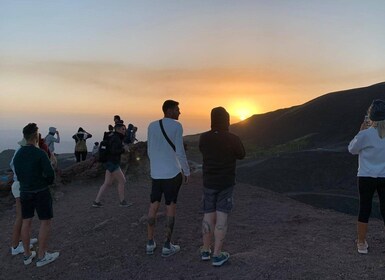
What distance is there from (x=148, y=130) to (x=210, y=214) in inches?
66.2

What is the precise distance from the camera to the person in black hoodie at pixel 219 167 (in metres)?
6.12

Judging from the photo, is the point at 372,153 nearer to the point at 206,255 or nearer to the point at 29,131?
the point at 206,255

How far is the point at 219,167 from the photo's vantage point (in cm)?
614

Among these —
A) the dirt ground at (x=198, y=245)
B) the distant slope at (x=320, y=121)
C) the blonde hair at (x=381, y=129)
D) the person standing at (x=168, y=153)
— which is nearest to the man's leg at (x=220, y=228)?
the dirt ground at (x=198, y=245)

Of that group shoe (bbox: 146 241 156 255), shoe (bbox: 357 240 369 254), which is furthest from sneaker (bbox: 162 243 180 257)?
shoe (bbox: 357 240 369 254)

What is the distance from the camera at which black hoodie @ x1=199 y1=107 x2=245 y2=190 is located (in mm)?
6105

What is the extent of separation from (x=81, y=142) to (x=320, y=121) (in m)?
29.0

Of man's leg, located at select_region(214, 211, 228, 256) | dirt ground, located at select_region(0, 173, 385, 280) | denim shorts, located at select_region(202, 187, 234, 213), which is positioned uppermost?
denim shorts, located at select_region(202, 187, 234, 213)

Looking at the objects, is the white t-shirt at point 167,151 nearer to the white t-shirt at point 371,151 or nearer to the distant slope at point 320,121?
the white t-shirt at point 371,151

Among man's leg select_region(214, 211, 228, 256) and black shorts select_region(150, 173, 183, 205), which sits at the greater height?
black shorts select_region(150, 173, 183, 205)

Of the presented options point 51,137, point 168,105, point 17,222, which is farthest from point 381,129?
point 51,137

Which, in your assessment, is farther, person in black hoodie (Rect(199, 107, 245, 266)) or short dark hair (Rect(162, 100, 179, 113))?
short dark hair (Rect(162, 100, 179, 113))

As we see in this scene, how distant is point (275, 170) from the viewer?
20.2 m

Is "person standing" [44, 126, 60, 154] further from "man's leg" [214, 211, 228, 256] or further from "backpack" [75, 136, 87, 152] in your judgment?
"man's leg" [214, 211, 228, 256]
